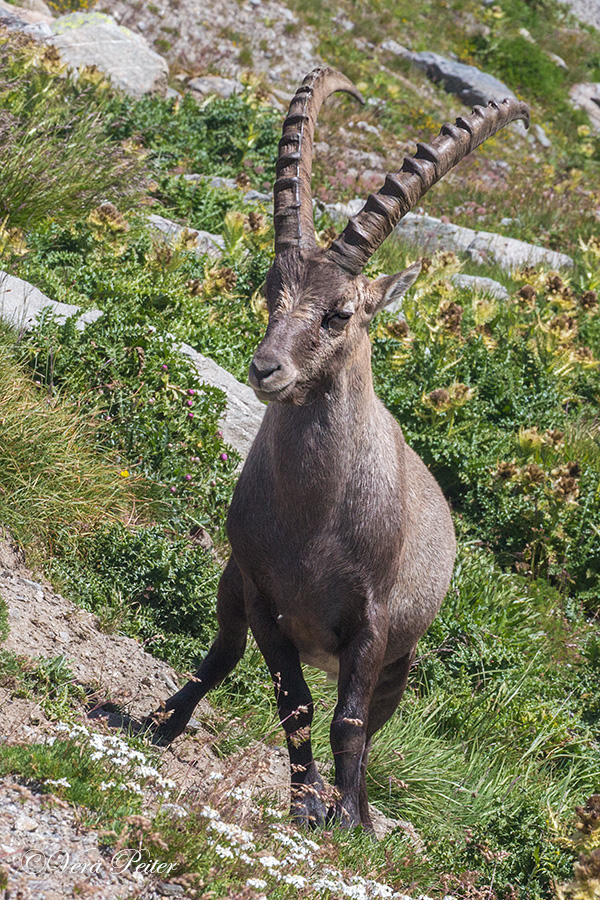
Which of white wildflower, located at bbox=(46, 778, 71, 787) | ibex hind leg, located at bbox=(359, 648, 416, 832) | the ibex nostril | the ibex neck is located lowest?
ibex hind leg, located at bbox=(359, 648, 416, 832)

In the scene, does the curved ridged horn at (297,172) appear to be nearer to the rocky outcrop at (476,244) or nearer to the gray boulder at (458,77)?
the rocky outcrop at (476,244)

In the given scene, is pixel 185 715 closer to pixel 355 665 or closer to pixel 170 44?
pixel 355 665

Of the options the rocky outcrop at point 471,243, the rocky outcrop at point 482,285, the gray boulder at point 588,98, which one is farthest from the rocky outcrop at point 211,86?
the gray boulder at point 588,98

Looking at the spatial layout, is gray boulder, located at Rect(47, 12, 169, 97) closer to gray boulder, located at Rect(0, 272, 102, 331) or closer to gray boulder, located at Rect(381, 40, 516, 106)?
gray boulder, located at Rect(0, 272, 102, 331)

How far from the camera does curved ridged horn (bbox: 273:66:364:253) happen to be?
460cm

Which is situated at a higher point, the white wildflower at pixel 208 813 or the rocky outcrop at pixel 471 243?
the white wildflower at pixel 208 813

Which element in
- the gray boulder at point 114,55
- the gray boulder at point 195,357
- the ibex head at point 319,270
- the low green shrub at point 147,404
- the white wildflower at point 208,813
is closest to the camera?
the white wildflower at point 208,813

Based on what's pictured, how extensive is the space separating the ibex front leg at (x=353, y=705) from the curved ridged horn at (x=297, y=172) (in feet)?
6.03

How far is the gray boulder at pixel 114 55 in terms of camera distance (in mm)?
13570

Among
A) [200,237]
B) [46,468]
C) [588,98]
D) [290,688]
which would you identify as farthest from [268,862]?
[588,98]

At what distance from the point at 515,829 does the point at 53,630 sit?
283 centimetres

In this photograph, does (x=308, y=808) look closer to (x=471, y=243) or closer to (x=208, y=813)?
(x=208, y=813)

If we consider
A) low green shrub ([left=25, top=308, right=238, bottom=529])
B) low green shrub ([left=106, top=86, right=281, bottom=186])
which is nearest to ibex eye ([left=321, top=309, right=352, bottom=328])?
low green shrub ([left=25, top=308, right=238, bottom=529])

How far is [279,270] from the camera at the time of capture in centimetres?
446
